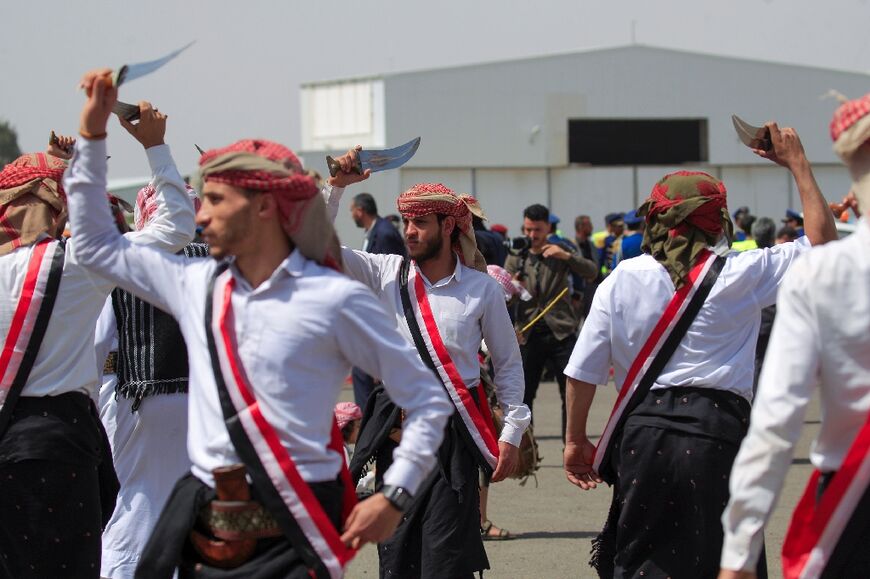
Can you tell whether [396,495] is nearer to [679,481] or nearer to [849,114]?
[849,114]

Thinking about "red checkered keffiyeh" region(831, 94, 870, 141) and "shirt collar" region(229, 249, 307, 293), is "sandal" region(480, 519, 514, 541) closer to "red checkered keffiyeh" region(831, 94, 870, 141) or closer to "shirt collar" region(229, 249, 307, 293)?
"shirt collar" region(229, 249, 307, 293)

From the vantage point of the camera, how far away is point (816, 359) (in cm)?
346

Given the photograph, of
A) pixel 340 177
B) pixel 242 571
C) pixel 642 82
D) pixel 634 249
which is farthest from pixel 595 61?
pixel 242 571

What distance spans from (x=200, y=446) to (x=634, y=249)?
952 cm

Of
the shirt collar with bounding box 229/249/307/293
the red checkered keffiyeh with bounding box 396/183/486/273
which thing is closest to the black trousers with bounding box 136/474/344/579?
the shirt collar with bounding box 229/249/307/293

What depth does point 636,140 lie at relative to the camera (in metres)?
37.3

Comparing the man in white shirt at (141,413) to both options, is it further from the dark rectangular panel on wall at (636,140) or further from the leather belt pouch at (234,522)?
the dark rectangular panel on wall at (636,140)

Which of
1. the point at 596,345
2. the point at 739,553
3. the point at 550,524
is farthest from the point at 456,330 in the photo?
the point at 550,524

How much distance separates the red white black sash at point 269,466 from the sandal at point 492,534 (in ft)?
16.5

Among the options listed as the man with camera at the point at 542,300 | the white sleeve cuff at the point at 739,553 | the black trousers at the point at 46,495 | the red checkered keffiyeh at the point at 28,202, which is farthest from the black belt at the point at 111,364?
the man with camera at the point at 542,300

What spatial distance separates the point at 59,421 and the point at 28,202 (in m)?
0.80

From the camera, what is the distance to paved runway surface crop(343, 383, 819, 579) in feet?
26.5

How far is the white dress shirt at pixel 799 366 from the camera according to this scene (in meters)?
3.43

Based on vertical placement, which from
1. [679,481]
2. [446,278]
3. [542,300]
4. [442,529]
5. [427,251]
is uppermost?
[427,251]
